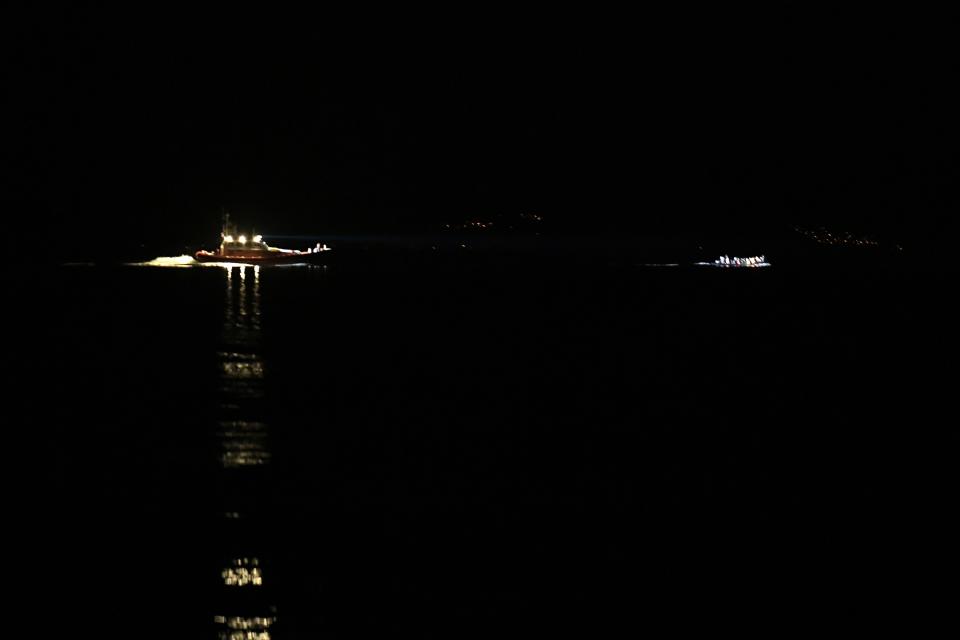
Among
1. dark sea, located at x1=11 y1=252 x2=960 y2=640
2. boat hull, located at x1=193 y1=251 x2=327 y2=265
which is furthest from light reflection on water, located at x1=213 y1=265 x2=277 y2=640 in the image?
boat hull, located at x1=193 y1=251 x2=327 y2=265

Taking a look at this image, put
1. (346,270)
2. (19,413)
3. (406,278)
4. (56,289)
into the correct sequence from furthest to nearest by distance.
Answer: (346,270), (406,278), (56,289), (19,413)

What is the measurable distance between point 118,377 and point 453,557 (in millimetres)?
14617

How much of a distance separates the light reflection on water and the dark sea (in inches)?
1.9

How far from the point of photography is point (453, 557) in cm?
1241

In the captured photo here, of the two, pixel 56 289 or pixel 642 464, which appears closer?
pixel 642 464

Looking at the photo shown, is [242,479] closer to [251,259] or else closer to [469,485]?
[469,485]

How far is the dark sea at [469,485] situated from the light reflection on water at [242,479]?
49mm

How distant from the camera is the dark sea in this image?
11.2m

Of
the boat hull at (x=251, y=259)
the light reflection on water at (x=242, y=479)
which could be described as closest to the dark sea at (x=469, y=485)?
the light reflection on water at (x=242, y=479)

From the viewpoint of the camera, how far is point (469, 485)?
15.6 meters

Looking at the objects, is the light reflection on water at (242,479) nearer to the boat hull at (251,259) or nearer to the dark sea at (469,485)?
the dark sea at (469,485)

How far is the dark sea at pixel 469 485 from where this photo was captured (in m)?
11.2

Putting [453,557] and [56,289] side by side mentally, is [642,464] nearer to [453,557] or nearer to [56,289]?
[453,557]

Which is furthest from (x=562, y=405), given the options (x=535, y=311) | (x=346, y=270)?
(x=346, y=270)
